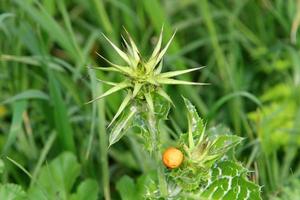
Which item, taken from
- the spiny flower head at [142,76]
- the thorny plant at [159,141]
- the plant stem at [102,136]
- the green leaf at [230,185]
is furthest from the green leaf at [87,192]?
the spiny flower head at [142,76]

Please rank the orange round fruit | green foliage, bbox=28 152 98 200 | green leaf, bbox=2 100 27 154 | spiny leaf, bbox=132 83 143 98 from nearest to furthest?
1. spiny leaf, bbox=132 83 143 98
2. the orange round fruit
3. green foliage, bbox=28 152 98 200
4. green leaf, bbox=2 100 27 154

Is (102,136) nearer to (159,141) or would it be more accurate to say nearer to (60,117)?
(60,117)

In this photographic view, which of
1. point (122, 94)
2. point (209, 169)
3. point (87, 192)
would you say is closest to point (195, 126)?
point (209, 169)

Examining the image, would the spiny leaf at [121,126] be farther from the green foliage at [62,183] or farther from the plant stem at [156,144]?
the green foliage at [62,183]

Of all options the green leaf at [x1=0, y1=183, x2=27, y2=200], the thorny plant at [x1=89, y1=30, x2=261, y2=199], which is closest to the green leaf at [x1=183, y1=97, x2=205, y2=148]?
the thorny plant at [x1=89, y1=30, x2=261, y2=199]

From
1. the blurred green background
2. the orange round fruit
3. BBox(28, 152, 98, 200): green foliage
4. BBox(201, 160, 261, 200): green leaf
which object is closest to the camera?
the orange round fruit

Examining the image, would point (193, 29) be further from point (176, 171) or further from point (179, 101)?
point (176, 171)

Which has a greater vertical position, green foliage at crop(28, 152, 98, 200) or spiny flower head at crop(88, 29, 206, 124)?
spiny flower head at crop(88, 29, 206, 124)

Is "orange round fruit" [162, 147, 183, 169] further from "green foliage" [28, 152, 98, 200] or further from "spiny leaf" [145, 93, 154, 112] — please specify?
"green foliage" [28, 152, 98, 200]
